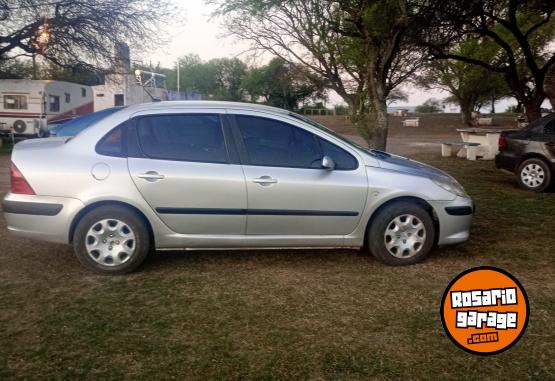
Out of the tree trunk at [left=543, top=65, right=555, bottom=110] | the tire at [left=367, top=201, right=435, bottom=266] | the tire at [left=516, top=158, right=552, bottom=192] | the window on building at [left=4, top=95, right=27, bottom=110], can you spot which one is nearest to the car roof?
the tire at [left=367, top=201, right=435, bottom=266]

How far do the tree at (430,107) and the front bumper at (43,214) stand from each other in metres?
58.1

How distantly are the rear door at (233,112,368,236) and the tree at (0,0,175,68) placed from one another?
46.6ft

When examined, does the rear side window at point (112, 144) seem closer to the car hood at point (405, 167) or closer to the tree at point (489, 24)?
the car hood at point (405, 167)

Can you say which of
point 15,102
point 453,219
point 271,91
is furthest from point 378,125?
point 271,91

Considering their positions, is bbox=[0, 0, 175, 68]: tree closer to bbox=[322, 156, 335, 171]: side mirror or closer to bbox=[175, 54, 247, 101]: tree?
bbox=[322, 156, 335, 171]: side mirror

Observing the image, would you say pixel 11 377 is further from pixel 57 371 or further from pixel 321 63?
pixel 321 63

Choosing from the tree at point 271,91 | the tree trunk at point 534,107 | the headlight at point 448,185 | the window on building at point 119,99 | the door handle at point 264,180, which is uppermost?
the tree at point 271,91

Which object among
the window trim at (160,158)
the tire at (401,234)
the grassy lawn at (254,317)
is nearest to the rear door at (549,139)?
the grassy lawn at (254,317)

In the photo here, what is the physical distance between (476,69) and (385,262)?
90.4 ft

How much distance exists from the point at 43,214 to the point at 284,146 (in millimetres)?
2332

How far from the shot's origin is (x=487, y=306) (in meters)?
2.08

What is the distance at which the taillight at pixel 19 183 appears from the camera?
14.5ft

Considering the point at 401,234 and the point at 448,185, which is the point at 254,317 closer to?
the point at 401,234

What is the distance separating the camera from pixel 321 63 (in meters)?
27.4
